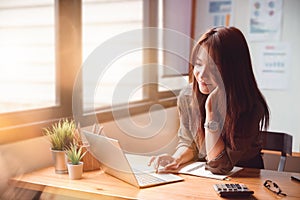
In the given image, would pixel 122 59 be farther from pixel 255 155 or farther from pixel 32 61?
pixel 255 155

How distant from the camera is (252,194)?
1229 millimetres

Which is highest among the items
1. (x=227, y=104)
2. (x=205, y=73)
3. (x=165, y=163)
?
(x=205, y=73)

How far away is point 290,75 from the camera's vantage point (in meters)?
2.91

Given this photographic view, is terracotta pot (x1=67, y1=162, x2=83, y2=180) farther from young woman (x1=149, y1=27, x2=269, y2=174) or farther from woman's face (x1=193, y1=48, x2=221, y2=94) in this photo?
woman's face (x1=193, y1=48, x2=221, y2=94)

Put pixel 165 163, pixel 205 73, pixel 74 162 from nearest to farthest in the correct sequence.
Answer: pixel 74 162
pixel 165 163
pixel 205 73

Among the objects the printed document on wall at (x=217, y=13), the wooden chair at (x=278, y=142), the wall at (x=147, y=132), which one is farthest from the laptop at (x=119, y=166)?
the printed document on wall at (x=217, y=13)

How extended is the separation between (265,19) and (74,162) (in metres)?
2.08

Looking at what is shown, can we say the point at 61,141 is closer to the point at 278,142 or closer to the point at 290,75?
the point at 278,142

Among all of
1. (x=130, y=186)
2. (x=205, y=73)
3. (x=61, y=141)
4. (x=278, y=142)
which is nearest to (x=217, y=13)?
(x=278, y=142)

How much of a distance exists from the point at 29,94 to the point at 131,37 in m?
0.89

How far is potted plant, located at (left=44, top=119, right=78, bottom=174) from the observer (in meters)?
1.46

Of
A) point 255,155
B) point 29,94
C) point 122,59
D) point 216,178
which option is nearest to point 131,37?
point 122,59

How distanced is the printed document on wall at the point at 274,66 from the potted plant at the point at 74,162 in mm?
1932

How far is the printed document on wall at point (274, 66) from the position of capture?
2.92 m
